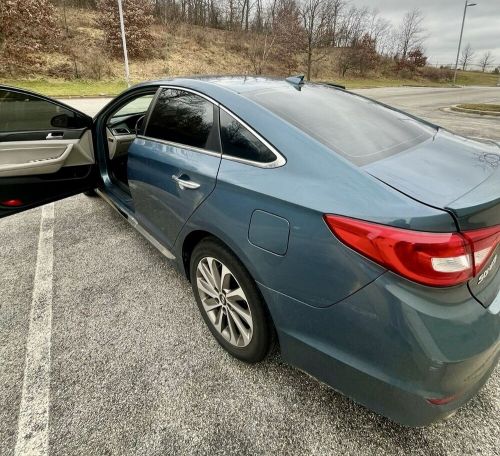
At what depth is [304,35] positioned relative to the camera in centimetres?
3091

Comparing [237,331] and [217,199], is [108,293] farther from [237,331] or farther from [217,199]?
[217,199]

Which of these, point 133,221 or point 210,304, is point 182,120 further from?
point 210,304

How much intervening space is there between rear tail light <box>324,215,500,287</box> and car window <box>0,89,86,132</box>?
10.2 ft

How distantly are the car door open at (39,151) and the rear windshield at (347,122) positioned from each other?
2165mm

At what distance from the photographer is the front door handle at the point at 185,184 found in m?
1.93

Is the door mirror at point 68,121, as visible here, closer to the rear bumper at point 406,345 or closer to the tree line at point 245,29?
the rear bumper at point 406,345

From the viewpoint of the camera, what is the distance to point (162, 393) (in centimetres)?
176

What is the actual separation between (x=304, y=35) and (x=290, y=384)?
34.7m

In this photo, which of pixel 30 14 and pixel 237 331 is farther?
pixel 30 14

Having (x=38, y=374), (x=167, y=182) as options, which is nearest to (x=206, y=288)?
(x=167, y=182)

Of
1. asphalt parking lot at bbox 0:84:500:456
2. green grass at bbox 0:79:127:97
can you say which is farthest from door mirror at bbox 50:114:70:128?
green grass at bbox 0:79:127:97

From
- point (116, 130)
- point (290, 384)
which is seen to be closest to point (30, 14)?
point (116, 130)

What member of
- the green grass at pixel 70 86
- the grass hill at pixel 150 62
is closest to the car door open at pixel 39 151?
the green grass at pixel 70 86

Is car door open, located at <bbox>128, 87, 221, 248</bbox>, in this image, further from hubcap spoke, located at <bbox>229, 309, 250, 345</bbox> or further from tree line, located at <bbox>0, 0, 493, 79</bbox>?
tree line, located at <bbox>0, 0, 493, 79</bbox>
